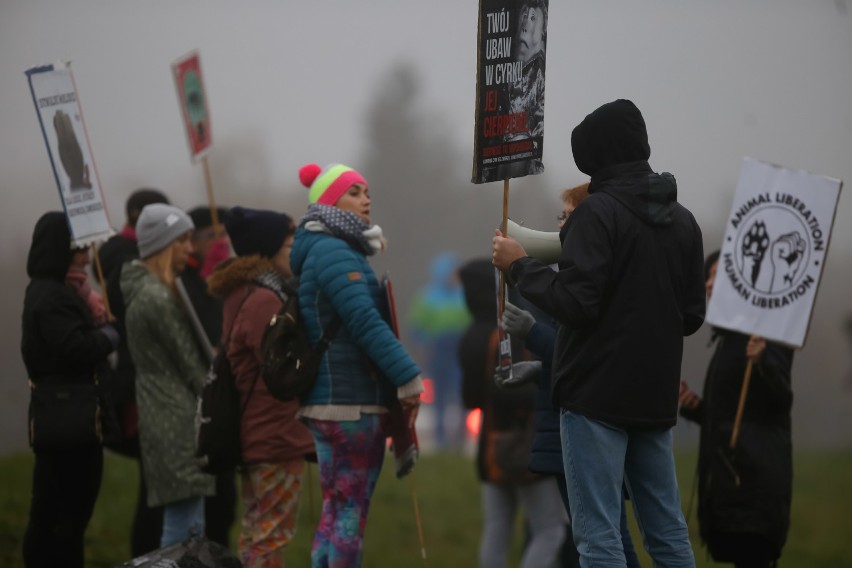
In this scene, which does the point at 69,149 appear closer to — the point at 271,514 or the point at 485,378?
the point at 271,514

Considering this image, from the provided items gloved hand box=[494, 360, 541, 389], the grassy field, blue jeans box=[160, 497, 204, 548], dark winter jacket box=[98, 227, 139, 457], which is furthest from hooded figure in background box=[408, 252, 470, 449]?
gloved hand box=[494, 360, 541, 389]

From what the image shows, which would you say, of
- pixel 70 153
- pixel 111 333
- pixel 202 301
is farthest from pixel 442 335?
pixel 111 333

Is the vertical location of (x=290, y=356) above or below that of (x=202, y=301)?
above

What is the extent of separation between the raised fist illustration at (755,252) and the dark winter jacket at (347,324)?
5.23 feet

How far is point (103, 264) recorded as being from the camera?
6.59 meters

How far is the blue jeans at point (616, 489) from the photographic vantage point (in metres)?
3.98

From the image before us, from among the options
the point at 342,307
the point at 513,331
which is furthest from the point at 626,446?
the point at 342,307

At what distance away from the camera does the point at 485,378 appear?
602 centimetres

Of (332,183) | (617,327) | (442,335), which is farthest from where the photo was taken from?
(442,335)

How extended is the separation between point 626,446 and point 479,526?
4.47m

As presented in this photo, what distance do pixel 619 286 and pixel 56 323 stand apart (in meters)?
2.45

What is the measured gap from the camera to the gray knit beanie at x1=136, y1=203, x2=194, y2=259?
227 inches

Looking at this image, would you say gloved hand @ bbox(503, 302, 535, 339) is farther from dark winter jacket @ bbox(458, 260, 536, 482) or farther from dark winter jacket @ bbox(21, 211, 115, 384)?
dark winter jacket @ bbox(21, 211, 115, 384)

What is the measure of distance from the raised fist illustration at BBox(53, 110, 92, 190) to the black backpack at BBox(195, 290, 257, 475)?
3.59 ft
